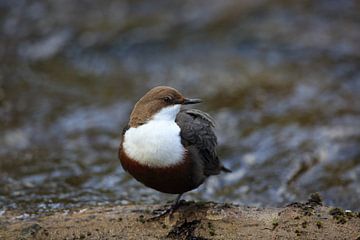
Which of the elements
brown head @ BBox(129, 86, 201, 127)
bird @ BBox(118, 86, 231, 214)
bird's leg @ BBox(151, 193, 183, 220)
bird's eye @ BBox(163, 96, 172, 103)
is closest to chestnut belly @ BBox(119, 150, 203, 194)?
bird @ BBox(118, 86, 231, 214)

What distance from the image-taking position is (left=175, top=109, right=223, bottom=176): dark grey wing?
4.18 meters

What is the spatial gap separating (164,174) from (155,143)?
21 centimetres

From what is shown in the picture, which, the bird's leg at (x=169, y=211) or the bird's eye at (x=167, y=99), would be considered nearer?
the bird's leg at (x=169, y=211)

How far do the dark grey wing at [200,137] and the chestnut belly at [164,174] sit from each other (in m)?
0.15

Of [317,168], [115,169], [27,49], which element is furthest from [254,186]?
[27,49]

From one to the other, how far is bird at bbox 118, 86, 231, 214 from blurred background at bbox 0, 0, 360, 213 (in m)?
1.09

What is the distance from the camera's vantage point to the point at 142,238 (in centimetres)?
→ 387

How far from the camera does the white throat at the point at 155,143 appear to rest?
3.96 meters

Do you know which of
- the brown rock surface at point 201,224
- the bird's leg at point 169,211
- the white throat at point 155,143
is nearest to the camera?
the brown rock surface at point 201,224

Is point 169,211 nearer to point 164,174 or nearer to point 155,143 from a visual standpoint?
point 164,174

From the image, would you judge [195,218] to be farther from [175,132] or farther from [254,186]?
[254,186]

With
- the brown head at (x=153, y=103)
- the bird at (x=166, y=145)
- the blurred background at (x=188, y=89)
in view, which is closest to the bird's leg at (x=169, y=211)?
the bird at (x=166, y=145)

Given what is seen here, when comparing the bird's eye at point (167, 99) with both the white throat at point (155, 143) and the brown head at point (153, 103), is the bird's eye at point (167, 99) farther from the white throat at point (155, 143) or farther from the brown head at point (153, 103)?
the white throat at point (155, 143)

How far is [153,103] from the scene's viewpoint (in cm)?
419
